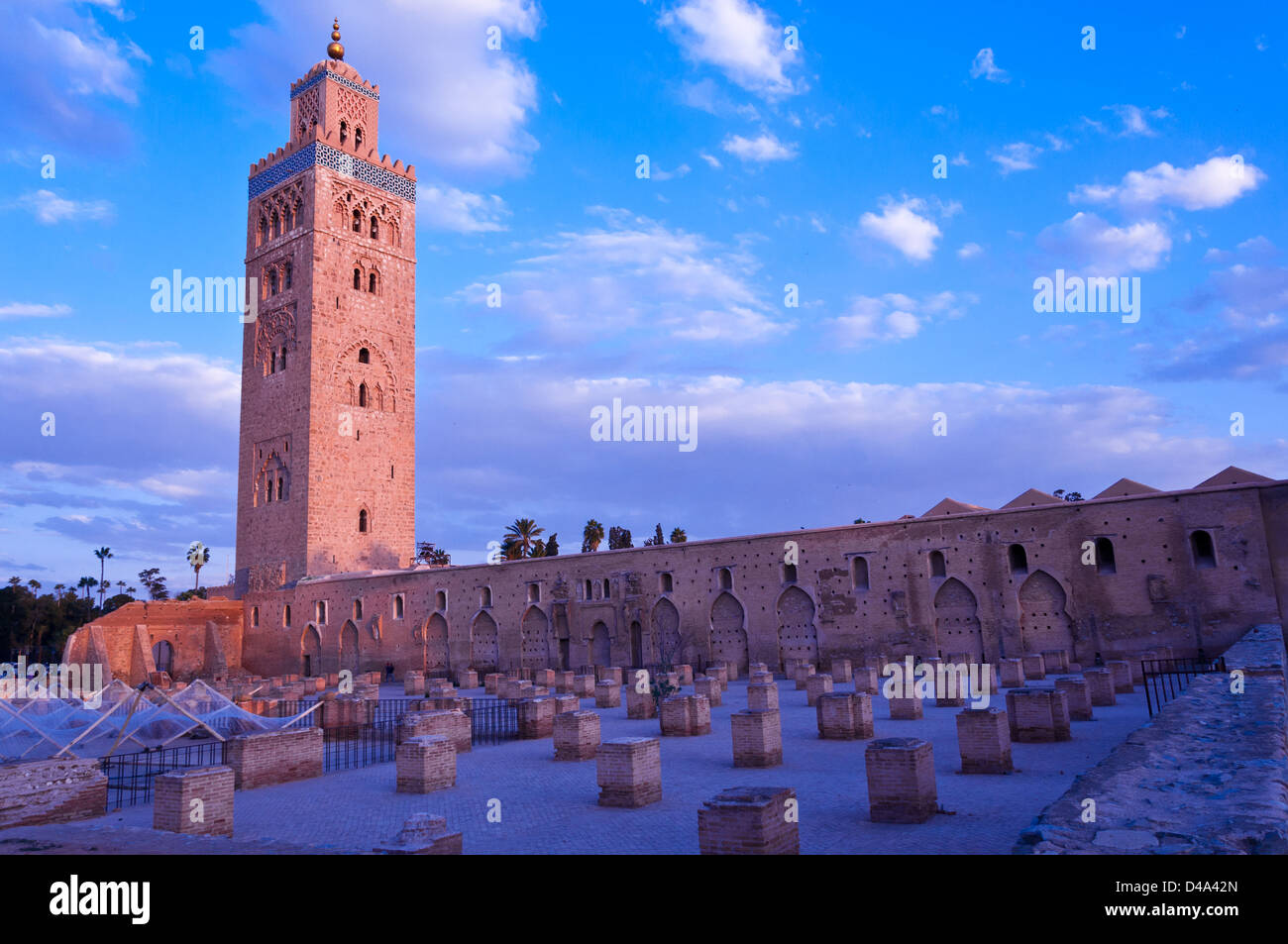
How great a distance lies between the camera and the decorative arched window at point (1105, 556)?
2070cm

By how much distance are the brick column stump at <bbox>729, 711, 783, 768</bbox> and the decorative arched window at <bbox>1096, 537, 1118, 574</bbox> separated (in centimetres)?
1456

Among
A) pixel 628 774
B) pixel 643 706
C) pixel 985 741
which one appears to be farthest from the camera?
pixel 643 706

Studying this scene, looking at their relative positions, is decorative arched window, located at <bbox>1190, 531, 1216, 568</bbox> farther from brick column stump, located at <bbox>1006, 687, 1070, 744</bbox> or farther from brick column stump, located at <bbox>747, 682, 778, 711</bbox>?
brick column stump, located at <bbox>747, 682, 778, 711</bbox>

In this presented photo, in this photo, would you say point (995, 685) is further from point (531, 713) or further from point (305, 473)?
point (305, 473)

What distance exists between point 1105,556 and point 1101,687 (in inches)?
310

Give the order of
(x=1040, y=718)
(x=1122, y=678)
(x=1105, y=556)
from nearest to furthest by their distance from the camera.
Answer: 1. (x=1040, y=718)
2. (x=1122, y=678)
3. (x=1105, y=556)

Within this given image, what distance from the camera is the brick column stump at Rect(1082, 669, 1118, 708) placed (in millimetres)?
14070

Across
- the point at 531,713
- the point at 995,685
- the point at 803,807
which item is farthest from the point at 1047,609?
the point at 803,807

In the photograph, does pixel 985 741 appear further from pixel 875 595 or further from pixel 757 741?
pixel 875 595

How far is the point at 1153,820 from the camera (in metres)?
4.06

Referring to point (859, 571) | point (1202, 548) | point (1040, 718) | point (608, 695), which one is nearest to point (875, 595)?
point (859, 571)

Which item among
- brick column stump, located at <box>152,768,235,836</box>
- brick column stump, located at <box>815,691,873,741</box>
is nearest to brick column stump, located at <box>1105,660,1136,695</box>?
brick column stump, located at <box>815,691,873,741</box>

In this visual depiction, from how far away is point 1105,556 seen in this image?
68.4 ft

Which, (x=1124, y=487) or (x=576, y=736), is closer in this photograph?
(x=576, y=736)
